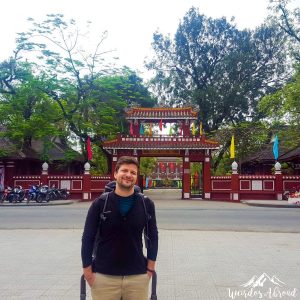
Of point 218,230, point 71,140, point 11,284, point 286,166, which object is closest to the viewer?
point 11,284

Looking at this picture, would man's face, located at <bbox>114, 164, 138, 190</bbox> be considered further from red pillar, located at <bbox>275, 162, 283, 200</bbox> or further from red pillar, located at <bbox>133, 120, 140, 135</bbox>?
red pillar, located at <bbox>133, 120, 140, 135</bbox>

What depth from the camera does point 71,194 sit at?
97.7 feet

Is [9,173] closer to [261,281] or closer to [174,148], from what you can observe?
[174,148]

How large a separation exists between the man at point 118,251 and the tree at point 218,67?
117ft

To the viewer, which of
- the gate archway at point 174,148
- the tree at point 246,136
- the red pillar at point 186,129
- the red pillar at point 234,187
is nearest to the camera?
the red pillar at point 234,187

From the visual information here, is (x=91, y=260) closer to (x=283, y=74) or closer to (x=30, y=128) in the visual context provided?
(x=30, y=128)

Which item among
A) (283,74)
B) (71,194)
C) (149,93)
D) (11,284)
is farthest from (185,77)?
(11,284)

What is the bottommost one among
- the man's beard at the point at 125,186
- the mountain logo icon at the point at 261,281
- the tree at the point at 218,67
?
the mountain logo icon at the point at 261,281

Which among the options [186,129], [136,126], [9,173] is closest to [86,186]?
[9,173]

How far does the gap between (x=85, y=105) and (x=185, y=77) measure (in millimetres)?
15767

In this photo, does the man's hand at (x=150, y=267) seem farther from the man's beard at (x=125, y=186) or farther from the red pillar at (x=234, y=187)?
the red pillar at (x=234, y=187)

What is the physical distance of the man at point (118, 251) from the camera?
10.3ft

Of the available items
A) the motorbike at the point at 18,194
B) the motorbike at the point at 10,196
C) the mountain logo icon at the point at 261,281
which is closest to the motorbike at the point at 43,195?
the motorbike at the point at 18,194

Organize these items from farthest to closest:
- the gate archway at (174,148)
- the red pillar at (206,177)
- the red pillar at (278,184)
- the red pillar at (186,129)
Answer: the red pillar at (186,129)
the gate archway at (174,148)
the red pillar at (206,177)
the red pillar at (278,184)
